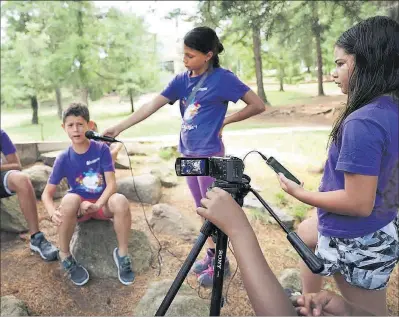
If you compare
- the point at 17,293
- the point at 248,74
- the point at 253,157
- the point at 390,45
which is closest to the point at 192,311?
the point at 17,293

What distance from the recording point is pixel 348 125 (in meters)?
0.92

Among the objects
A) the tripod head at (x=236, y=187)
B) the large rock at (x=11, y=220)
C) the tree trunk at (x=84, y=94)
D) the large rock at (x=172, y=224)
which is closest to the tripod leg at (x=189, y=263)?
the tripod head at (x=236, y=187)

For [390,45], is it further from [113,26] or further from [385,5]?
[113,26]

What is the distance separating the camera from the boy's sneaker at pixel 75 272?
1.93 metres

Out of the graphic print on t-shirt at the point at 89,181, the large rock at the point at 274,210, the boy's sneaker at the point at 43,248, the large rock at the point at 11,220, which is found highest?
the graphic print on t-shirt at the point at 89,181

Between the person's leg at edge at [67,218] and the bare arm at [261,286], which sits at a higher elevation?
the bare arm at [261,286]

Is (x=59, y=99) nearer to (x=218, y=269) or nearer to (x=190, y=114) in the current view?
(x=190, y=114)

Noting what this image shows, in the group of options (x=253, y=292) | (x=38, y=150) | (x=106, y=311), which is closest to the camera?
(x=253, y=292)

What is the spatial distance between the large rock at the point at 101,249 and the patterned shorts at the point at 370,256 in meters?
1.30

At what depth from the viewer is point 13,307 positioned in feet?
5.45

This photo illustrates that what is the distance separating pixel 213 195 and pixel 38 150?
3.69m

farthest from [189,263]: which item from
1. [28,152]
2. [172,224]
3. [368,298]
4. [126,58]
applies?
[126,58]

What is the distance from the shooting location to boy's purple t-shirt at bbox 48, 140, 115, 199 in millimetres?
2033

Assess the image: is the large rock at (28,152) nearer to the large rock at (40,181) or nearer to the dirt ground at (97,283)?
the large rock at (40,181)
